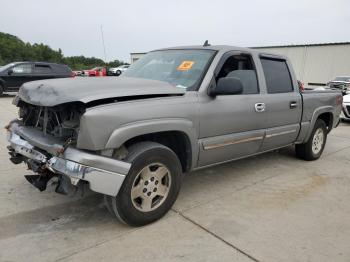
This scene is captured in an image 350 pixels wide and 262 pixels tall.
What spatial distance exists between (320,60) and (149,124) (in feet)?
113

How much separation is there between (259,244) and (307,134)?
3035 millimetres

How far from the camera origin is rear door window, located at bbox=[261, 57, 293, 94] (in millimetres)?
4969

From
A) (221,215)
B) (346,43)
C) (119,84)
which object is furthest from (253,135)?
(346,43)

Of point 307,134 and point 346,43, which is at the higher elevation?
point 346,43

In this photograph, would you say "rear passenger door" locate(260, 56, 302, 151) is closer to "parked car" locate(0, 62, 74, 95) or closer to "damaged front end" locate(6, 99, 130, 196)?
"damaged front end" locate(6, 99, 130, 196)

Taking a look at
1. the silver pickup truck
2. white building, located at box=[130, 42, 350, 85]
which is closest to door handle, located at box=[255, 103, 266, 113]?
the silver pickup truck

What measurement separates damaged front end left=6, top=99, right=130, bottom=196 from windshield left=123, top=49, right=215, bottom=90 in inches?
51.1

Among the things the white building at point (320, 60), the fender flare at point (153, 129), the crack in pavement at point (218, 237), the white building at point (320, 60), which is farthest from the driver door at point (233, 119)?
the white building at point (320, 60)

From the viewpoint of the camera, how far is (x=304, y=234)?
136 inches

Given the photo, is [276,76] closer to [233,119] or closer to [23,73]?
[233,119]

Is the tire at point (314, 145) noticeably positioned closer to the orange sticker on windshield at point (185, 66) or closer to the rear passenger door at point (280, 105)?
the rear passenger door at point (280, 105)

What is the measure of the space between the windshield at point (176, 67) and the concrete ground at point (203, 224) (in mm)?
1368

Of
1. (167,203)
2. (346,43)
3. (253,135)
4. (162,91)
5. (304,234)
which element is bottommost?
(304,234)

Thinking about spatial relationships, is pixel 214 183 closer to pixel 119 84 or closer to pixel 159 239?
pixel 159 239
